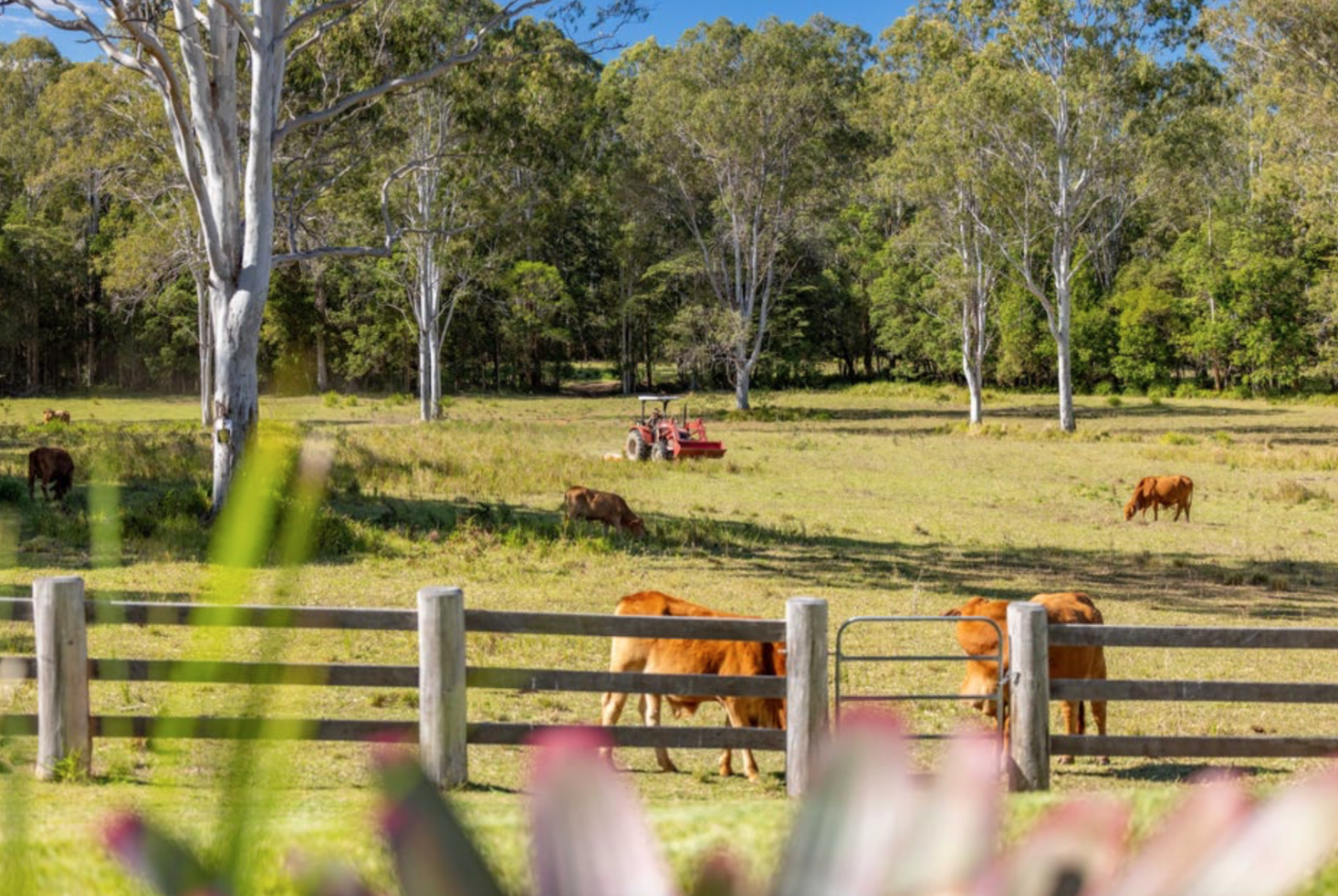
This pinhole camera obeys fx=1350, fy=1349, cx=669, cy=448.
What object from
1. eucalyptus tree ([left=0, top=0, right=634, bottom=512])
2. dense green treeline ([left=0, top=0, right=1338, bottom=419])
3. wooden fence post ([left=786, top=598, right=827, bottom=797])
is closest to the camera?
wooden fence post ([left=786, top=598, right=827, bottom=797])

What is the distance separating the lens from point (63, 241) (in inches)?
1951

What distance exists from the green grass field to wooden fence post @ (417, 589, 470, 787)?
0.28 metres

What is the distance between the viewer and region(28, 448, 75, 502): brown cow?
17.0 meters

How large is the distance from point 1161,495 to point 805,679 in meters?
14.3

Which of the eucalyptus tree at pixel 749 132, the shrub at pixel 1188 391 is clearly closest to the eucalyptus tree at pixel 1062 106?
the eucalyptus tree at pixel 749 132

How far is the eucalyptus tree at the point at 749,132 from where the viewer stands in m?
41.0

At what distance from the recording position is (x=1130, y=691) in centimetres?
674

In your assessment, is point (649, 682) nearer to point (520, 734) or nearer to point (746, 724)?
point (520, 734)

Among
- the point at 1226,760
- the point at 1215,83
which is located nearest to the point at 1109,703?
the point at 1226,760

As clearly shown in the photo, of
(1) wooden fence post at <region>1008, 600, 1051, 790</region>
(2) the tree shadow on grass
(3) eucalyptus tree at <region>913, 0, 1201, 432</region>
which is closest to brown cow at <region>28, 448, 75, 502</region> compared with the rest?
(2) the tree shadow on grass

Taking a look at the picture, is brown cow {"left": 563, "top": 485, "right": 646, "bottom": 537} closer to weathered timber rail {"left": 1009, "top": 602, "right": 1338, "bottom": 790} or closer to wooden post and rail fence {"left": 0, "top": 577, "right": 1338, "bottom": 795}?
wooden post and rail fence {"left": 0, "top": 577, "right": 1338, "bottom": 795}

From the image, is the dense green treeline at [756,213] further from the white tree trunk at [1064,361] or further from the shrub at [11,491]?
the shrub at [11,491]

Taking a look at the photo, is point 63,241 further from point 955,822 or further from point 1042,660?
point 955,822

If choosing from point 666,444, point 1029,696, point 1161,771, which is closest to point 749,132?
point 666,444
